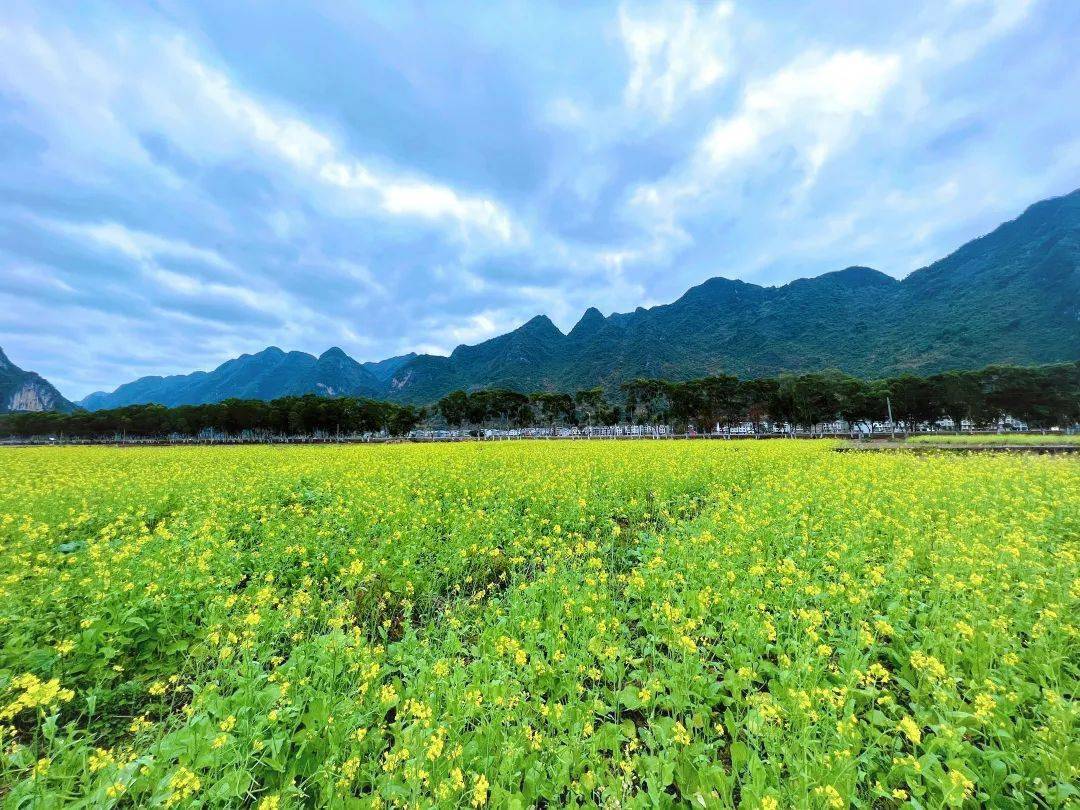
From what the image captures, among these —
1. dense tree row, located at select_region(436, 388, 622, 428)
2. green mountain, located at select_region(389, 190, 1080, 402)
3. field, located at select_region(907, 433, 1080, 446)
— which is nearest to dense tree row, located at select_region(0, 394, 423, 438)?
dense tree row, located at select_region(436, 388, 622, 428)

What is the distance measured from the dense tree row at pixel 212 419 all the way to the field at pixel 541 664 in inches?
3821

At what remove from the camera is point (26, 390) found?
172 metres

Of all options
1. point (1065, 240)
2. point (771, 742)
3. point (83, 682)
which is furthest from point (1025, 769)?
point (1065, 240)

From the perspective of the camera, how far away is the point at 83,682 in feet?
13.2

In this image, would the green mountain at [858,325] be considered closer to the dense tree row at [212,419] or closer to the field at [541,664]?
the dense tree row at [212,419]

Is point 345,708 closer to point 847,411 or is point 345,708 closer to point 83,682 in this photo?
point 83,682

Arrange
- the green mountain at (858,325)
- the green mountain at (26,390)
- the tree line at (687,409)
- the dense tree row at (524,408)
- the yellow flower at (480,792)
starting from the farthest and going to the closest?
the green mountain at (26,390), the dense tree row at (524,408), the green mountain at (858,325), the tree line at (687,409), the yellow flower at (480,792)

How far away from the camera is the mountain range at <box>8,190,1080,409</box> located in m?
98.6

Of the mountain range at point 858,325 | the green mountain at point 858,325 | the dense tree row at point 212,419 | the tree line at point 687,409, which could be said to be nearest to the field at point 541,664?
the tree line at point 687,409

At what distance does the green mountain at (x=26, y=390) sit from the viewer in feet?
530

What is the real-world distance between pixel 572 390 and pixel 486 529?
141 metres

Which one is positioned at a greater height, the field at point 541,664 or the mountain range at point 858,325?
the mountain range at point 858,325

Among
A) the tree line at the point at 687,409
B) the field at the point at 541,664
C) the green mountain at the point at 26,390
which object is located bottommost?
the field at the point at 541,664

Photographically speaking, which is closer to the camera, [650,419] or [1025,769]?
[1025,769]
